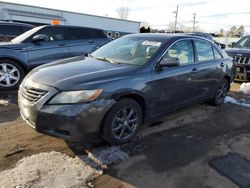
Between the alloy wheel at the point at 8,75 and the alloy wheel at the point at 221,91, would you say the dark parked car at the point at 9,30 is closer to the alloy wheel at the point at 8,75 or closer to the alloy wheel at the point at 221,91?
the alloy wheel at the point at 8,75

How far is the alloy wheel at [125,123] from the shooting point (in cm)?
381

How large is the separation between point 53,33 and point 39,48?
795mm

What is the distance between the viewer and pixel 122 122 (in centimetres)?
389

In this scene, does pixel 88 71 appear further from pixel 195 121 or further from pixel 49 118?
pixel 195 121

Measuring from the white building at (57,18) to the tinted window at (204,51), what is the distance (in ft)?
74.0

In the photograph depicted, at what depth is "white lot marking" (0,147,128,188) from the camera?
9.96ft

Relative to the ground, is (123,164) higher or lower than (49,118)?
lower

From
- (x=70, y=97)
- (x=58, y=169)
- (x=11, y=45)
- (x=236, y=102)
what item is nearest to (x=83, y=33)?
(x=11, y=45)

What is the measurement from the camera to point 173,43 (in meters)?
4.61

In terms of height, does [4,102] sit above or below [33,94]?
below

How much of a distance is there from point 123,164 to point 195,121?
2217 mm

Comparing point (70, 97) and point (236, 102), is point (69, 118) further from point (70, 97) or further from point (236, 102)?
point (236, 102)

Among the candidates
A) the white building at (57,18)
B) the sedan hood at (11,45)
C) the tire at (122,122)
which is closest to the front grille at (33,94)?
the tire at (122,122)

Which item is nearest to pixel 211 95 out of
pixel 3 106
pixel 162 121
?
pixel 162 121
